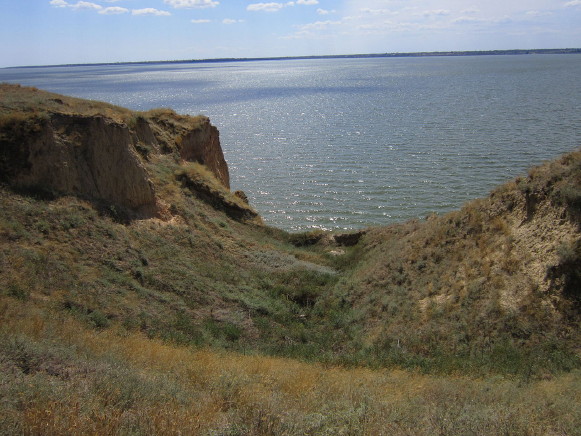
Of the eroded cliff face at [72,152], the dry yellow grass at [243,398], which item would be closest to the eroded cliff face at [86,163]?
the eroded cliff face at [72,152]

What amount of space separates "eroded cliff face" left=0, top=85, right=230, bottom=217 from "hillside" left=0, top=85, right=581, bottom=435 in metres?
0.07

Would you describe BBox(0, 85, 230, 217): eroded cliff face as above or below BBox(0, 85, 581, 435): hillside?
above

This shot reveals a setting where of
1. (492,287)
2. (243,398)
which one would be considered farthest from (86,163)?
(492,287)

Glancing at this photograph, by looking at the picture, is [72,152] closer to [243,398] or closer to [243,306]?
[243,306]

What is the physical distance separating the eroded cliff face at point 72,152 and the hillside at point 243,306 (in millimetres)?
72

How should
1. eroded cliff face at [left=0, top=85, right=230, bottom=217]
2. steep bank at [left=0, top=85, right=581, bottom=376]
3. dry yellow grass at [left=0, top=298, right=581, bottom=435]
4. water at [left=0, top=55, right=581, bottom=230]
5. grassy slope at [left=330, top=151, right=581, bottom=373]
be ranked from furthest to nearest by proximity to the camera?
water at [left=0, top=55, right=581, bottom=230] < eroded cliff face at [left=0, top=85, right=230, bottom=217] < steep bank at [left=0, top=85, right=581, bottom=376] < grassy slope at [left=330, top=151, right=581, bottom=373] < dry yellow grass at [left=0, top=298, right=581, bottom=435]

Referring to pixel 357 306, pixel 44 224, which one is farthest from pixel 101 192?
pixel 357 306

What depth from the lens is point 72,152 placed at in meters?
18.3

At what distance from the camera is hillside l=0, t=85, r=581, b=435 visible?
23.7ft

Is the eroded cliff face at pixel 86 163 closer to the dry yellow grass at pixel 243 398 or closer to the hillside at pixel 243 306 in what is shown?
the hillside at pixel 243 306

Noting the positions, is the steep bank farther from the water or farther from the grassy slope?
the water

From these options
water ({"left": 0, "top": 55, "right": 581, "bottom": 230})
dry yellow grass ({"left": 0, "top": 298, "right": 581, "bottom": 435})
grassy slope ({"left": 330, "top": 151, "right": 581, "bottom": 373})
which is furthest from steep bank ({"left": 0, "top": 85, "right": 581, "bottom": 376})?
water ({"left": 0, "top": 55, "right": 581, "bottom": 230})

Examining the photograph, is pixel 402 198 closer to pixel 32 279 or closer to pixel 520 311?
pixel 520 311

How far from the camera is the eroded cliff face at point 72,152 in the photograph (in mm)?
17031
